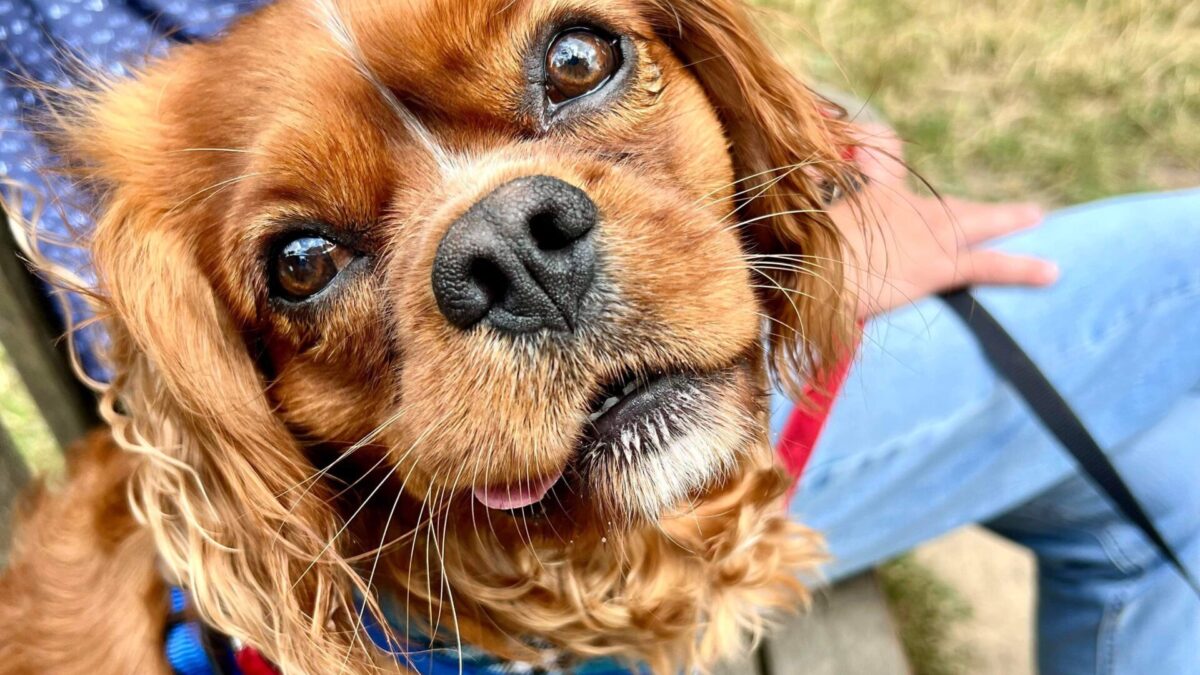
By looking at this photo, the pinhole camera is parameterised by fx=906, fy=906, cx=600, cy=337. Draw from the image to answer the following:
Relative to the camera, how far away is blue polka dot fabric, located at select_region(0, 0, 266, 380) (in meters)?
1.66

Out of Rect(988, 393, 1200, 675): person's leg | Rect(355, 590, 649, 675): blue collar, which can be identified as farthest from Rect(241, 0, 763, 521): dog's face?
Rect(988, 393, 1200, 675): person's leg

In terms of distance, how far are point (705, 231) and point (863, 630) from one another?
4.00 ft

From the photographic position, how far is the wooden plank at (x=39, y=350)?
66.3 inches

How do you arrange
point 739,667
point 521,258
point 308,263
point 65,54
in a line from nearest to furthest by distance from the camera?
point 521,258 < point 308,263 < point 65,54 < point 739,667

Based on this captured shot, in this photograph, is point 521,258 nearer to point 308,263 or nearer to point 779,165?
point 308,263

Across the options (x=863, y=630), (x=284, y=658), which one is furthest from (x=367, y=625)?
(x=863, y=630)

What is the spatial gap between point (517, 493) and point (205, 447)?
0.50 meters

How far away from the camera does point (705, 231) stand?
1307 mm

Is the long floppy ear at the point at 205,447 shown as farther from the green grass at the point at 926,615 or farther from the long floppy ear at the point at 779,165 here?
the green grass at the point at 926,615

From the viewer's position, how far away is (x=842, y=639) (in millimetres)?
2072

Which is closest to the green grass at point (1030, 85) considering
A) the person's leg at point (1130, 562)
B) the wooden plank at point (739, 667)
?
the person's leg at point (1130, 562)

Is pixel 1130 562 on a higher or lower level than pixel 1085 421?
lower

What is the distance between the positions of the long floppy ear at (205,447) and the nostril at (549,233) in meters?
0.56

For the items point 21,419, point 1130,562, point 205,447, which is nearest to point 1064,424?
point 1130,562
